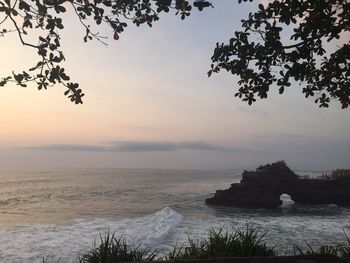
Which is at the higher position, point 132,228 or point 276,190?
point 276,190

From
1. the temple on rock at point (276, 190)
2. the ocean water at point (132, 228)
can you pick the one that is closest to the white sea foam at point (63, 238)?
the ocean water at point (132, 228)

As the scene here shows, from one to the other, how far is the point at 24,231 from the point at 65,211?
1679cm

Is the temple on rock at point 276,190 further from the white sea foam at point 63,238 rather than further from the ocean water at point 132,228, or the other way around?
the white sea foam at point 63,238

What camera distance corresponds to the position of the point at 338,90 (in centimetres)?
941

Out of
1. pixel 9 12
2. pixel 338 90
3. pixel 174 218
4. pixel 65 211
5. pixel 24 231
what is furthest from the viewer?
pixel 65 211

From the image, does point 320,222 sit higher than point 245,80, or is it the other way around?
point 245,80

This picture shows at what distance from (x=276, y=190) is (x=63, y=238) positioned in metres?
36.4

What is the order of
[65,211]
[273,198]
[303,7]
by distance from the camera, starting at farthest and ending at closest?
1. [273,198]
2. [65,211]
3. [303,7]

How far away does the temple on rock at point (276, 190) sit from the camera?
173 feet

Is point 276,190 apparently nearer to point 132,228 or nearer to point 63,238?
point 132,228

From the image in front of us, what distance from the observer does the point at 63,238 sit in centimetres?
2562

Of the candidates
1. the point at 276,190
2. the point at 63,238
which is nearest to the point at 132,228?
the point at 63,238

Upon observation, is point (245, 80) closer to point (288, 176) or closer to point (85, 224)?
point (85, 224)

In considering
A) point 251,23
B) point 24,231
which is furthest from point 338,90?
point 24,231
